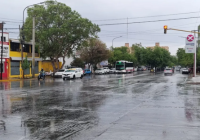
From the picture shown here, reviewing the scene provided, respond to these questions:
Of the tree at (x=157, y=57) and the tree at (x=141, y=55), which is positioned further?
the tree at (x=141, y=55)

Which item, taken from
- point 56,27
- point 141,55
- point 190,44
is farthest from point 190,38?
point 141,55

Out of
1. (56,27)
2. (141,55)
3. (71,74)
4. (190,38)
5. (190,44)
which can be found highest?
(56,27)

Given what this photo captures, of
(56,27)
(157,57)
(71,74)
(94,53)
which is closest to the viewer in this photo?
(71,74)

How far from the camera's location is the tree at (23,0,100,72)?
1754 inches

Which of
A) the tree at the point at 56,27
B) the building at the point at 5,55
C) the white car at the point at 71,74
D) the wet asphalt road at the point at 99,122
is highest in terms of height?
the tree at the point at 56,27

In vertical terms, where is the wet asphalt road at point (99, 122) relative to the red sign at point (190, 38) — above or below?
below

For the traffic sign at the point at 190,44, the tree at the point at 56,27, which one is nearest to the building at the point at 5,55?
the tree at the point at 56,27

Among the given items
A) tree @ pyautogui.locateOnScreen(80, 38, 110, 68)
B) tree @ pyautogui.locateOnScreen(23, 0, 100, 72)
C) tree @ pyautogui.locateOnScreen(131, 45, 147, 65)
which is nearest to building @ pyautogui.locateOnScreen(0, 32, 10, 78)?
tree @ pyautogui.locateOnScreen(23, 0, 100, 72)

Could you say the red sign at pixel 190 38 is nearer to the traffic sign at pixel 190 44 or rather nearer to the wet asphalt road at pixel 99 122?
the traffic sign at pixel 190 44

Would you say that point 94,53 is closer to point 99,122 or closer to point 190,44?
point 190,44

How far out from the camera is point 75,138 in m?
6.89

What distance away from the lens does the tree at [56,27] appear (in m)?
44.6

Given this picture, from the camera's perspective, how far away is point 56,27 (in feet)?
146

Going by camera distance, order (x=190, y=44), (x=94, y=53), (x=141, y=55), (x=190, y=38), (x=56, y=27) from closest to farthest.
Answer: (x=190, y=38), (x=190, y=44), (x=56, y=27), (x=94, y=53), (x=141, y=55)
